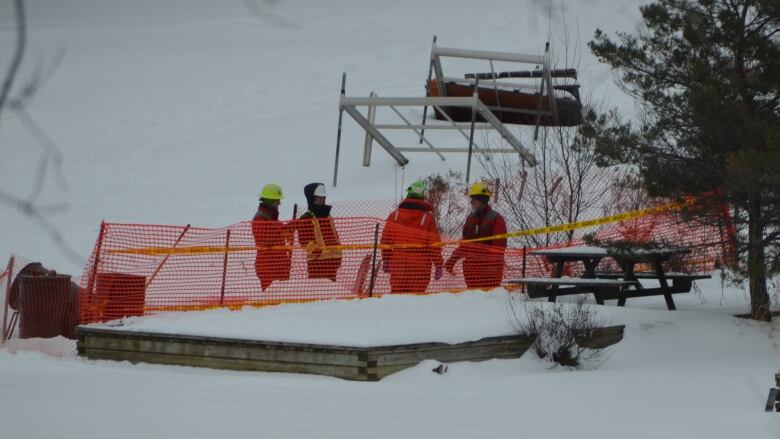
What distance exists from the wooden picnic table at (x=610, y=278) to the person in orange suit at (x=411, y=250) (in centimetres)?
113

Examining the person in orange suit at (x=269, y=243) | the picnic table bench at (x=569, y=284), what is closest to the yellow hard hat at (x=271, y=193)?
the person in orange suit at (x=269, y=243)

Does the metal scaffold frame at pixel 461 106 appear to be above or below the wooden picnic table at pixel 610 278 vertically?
above

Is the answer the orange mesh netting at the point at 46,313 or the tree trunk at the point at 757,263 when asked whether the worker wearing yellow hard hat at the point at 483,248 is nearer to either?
the tree trunk at the point at 757,263

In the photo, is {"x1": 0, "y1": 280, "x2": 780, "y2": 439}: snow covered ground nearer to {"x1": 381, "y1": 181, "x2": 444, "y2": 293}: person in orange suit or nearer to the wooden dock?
the wooden dock

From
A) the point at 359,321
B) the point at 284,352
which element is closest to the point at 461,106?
the point at 359,321

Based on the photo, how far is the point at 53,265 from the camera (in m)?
19.8

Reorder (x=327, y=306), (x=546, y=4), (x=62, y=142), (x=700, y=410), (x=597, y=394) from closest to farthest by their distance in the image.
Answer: (x=546, y=4) < (x=700, y=410) < (x=597, y=394) < (x=327, y=306) < (x=62, y=142)

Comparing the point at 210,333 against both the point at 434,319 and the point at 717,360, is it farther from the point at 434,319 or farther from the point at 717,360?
the point at 717,360

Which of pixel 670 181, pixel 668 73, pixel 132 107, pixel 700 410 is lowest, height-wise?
pixel 700 410

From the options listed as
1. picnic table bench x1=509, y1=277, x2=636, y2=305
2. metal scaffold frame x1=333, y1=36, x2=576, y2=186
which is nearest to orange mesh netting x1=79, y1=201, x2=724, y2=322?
picnic table bench x1=509, y1=277, x2=636, y2=305

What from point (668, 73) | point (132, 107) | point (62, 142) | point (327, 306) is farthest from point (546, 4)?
point (132, 107)

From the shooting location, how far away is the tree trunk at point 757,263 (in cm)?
1081

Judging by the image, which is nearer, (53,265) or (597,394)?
(597,394)

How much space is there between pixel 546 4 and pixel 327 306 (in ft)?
29.6
